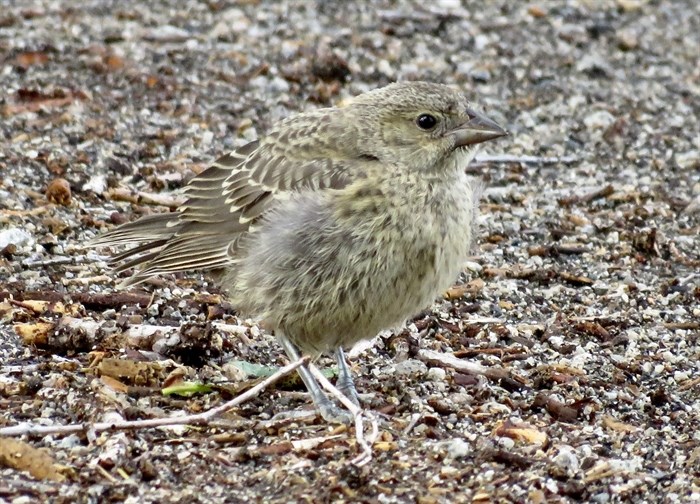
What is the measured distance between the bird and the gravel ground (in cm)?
28

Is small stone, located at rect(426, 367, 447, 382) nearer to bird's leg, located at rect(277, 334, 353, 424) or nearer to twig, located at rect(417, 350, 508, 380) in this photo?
twig, located at rect(417, 350, 508, 380)

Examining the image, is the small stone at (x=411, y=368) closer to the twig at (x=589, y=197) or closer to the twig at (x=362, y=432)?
the twig at (x=362, y=432)

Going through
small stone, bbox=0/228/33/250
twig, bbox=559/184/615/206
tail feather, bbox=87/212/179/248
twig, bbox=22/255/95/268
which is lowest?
twig, bbox=559/184/615/206

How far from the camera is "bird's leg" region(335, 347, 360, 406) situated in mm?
5166

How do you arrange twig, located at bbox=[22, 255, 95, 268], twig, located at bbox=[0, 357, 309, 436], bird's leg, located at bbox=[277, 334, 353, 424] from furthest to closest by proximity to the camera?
twig, located at bbox=[22, 255, 95, 268], bird's leg, located at bbox=[277, 334, 353, 424], twig, located at bbox=[0, 357, 309, 436]

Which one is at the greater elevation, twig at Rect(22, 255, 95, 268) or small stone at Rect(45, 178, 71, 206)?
small stone at Rect(45, 178, 71, 206)

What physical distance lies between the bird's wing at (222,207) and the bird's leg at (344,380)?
2.06ft

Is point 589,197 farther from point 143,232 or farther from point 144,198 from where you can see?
point 143,232

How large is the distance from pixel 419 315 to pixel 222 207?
113cm

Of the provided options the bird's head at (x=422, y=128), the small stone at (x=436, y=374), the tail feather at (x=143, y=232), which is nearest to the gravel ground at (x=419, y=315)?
the small stone at (x=436, y=374)

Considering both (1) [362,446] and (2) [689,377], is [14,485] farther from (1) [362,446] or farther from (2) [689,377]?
(2) [689,377]

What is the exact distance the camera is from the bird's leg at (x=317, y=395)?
4883 millimetres

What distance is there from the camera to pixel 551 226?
7.42 metres

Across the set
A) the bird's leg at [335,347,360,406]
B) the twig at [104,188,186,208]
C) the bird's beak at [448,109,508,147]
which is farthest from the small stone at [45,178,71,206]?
the bird's beak at [448,109,508,147]
